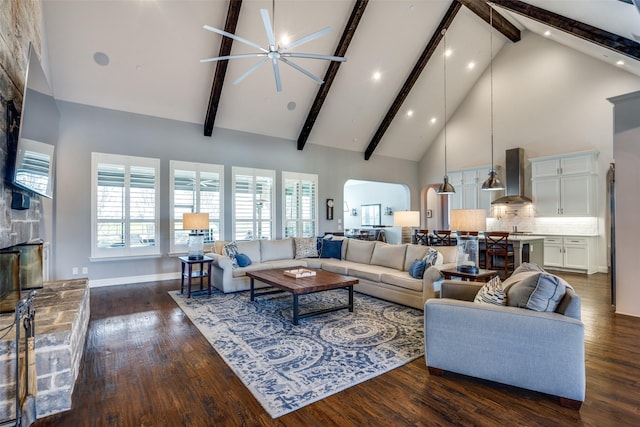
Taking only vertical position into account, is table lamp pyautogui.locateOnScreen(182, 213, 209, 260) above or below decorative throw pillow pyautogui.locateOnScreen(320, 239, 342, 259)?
above

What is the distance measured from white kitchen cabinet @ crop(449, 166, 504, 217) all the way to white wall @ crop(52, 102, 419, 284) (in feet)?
15.3

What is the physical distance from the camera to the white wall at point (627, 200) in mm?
4121

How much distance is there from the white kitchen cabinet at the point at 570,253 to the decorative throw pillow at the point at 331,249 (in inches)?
208

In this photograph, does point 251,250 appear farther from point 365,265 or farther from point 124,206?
point 124,206

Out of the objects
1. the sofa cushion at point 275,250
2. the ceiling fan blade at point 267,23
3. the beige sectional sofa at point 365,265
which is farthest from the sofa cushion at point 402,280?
the ceiling fan blade at point 267,23

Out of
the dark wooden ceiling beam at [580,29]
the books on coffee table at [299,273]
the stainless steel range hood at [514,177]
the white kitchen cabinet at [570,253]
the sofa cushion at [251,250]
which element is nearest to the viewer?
the books on coffee table at [299,273]

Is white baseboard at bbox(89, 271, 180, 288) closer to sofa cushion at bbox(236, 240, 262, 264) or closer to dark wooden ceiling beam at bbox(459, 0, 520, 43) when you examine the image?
sofa cushion at bbox(236, 240, 262, 264)

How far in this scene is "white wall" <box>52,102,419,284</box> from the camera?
18.5 feet

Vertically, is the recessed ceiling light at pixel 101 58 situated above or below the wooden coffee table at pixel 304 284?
above

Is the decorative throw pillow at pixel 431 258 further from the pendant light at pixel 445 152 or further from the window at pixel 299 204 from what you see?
the window at pixel 299 204

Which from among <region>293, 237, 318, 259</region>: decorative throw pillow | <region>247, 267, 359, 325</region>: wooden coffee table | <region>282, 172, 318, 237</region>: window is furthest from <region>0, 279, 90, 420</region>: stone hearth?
<region>282, 172, 318, 237</region>: window

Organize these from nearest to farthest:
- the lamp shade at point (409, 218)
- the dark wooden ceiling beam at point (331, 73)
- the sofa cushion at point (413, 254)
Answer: the sofa cushion at point (413, 254), the dark wooden ceiling beam at point (331, 73), the lamp shade at point (409, 218)

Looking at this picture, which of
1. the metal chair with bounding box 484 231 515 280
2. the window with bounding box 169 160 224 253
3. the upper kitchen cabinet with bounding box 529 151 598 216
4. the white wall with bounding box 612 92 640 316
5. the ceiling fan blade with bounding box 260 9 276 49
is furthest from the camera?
the upper kitchen cabinet with bounding box 529 151 598 216

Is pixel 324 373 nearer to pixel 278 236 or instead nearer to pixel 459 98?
pixel 278 236
